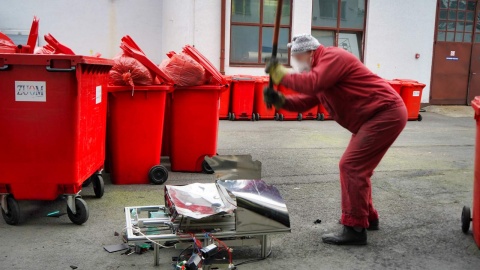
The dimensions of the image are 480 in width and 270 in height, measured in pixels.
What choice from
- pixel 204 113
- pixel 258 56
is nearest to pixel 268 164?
pixel 204 113

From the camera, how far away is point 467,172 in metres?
6.50

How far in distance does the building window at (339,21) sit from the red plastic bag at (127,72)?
32.0ft

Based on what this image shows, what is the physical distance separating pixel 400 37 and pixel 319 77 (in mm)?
12127

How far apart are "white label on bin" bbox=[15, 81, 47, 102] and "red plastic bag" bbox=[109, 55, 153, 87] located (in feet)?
4.42

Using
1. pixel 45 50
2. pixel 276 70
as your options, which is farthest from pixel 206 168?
pixel 276 70

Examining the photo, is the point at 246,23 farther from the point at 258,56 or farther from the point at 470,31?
the point at 470,31

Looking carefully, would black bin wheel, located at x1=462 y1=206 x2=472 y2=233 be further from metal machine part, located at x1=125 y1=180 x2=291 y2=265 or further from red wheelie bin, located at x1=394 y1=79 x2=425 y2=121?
red wheelie bin, located at x1=394 y1=79 x2=425 y2=121

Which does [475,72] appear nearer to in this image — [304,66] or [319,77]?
[304,66]

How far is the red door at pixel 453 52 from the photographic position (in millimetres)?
15273

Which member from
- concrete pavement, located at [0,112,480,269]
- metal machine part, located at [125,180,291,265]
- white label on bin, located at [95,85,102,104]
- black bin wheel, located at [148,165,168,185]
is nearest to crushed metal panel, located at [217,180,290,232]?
metal machine part, located at [125,180,291,265]

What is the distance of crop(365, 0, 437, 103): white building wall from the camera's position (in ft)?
47.2

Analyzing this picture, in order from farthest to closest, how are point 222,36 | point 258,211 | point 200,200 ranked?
point 222,36 < point 200,200 < point 258,211

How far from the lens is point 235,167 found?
12.8 feet

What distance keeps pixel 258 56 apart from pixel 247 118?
2.76 m
